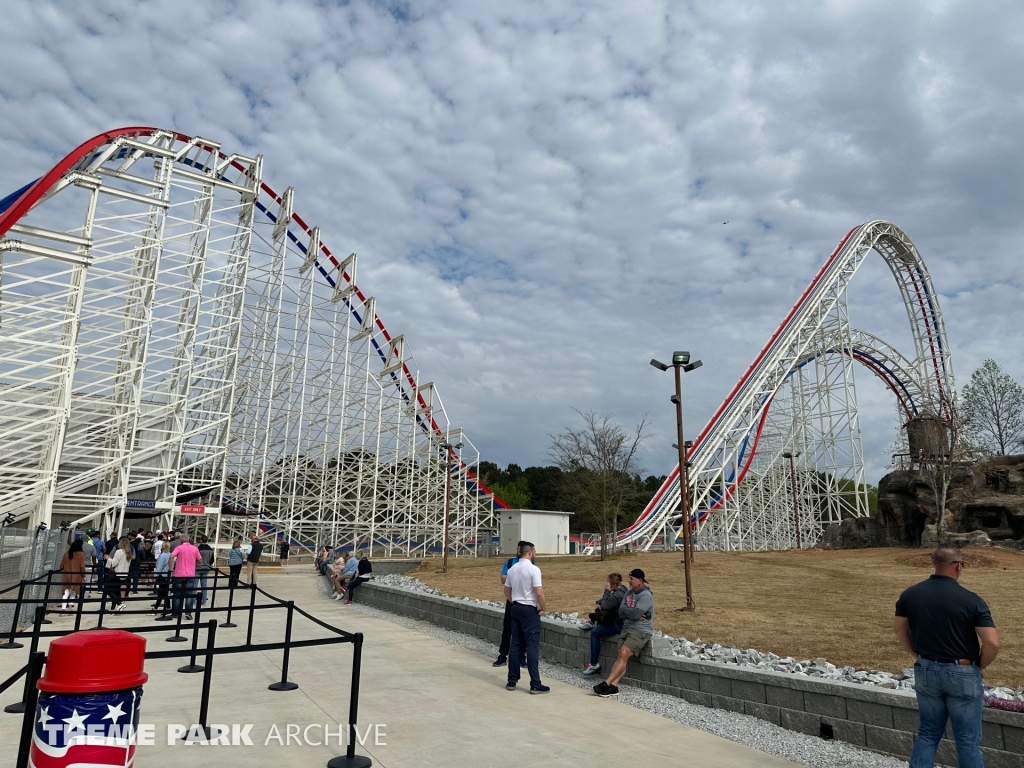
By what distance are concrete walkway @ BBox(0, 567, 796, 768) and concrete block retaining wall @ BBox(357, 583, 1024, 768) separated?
544mm

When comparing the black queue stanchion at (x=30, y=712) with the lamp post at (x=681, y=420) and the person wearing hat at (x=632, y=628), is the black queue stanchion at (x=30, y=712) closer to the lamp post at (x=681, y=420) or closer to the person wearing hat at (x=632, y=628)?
the person wearing hat at (x=632, y=628)

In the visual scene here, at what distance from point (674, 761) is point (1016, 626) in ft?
21.5

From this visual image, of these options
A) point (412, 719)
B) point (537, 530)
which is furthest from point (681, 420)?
point (537, 530)

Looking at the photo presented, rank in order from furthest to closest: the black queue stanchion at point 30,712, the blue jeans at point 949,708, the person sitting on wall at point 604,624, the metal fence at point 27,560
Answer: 1. the metal fence at point 27,560
2. the person sitting on wall at point 604,624
3. the blue jeans at point 949,708
4. the black queue stanchion at point 30,712

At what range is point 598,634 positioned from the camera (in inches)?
265

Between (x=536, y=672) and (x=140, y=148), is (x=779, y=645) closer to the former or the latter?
(x=536, y=672)

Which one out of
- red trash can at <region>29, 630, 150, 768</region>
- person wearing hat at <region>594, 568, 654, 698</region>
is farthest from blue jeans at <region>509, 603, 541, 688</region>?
red trash can at <region>29, 630, 150, 768</region>

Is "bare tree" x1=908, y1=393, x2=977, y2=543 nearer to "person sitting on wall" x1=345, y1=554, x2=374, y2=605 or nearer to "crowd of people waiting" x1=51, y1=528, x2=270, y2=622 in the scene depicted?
"person sitting on wall" x1=345, y1=554, x2=374, y2=605

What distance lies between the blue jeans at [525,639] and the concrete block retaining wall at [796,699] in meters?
0.91

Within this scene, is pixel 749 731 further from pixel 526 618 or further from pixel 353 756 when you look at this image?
pixel 353 756

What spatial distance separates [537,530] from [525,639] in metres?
26.0

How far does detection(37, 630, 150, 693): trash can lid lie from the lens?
232 cm

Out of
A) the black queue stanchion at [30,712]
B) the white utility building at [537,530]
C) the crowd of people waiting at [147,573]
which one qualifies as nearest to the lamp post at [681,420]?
the crowd of people waiting at [147,573]

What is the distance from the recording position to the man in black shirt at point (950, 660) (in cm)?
330
